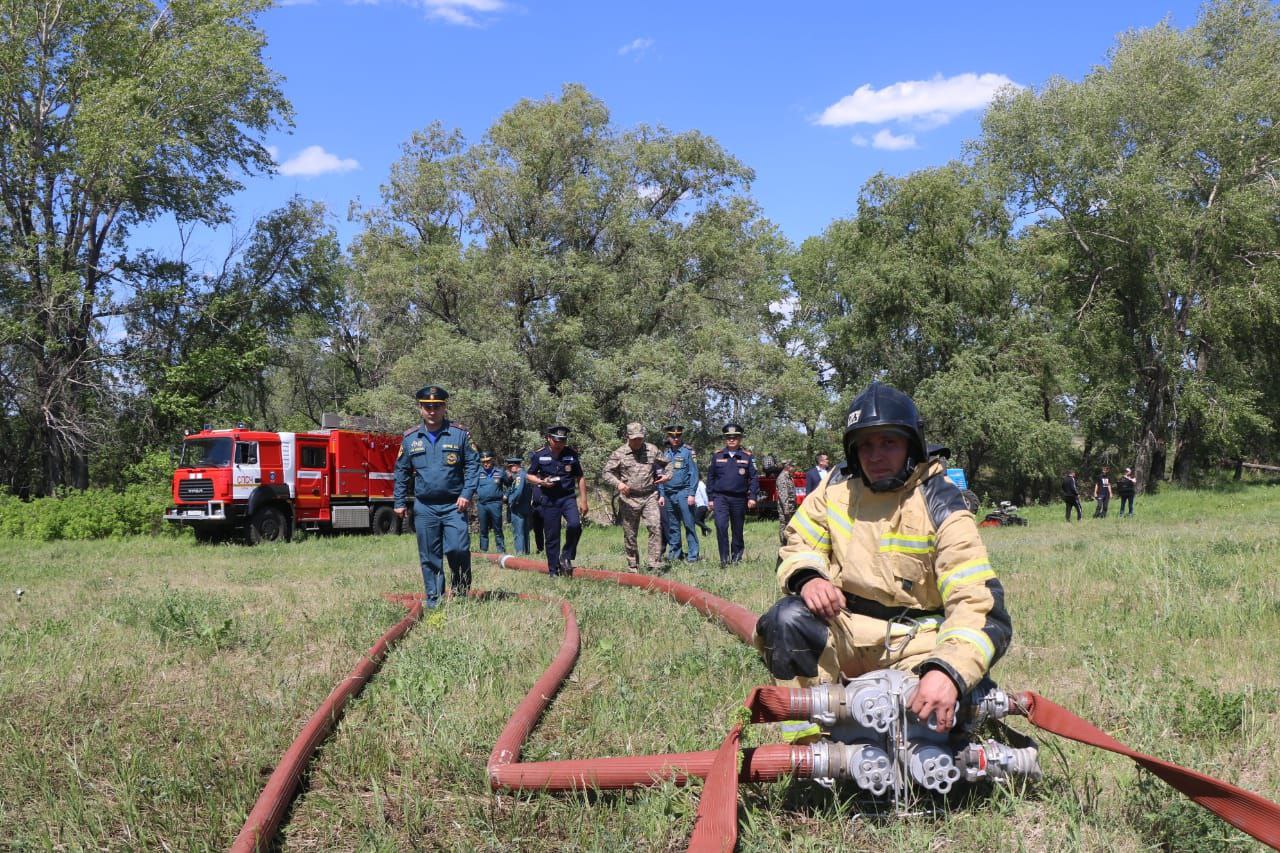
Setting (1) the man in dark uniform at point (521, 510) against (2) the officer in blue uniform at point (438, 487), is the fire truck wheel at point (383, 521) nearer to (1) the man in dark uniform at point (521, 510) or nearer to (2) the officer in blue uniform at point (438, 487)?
(1) the man in dark uniform at point (521, 510)

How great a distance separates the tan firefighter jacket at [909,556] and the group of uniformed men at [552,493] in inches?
200

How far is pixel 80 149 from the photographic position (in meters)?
23.9

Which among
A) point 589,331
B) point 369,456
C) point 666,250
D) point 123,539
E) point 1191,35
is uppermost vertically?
point 1191,35

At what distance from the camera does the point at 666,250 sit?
3078 centimetres

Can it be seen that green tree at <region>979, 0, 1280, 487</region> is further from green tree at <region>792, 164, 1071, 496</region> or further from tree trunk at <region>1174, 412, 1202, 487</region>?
green tree at <region>792, 164, 1071, 496</region>

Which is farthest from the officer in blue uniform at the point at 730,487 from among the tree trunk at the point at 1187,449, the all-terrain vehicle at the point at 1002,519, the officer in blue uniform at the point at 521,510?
the tree trunk at the point at 1187,449

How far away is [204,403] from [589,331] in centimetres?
1244

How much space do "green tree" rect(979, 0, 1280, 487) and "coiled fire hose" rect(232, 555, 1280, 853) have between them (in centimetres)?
3336

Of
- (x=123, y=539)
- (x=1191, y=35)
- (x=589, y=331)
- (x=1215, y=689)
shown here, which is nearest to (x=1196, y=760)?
(x=1215, y=689)

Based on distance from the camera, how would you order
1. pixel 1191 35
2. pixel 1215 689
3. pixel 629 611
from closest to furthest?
pixel 1215 689 → pixel 629 611 → pixel 1191 35

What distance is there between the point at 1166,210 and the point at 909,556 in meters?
33.9

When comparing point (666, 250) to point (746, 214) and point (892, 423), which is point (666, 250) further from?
point (892, 423)

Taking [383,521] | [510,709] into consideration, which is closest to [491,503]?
[383,521]

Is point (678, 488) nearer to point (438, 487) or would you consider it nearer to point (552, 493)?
point (552, 493)
